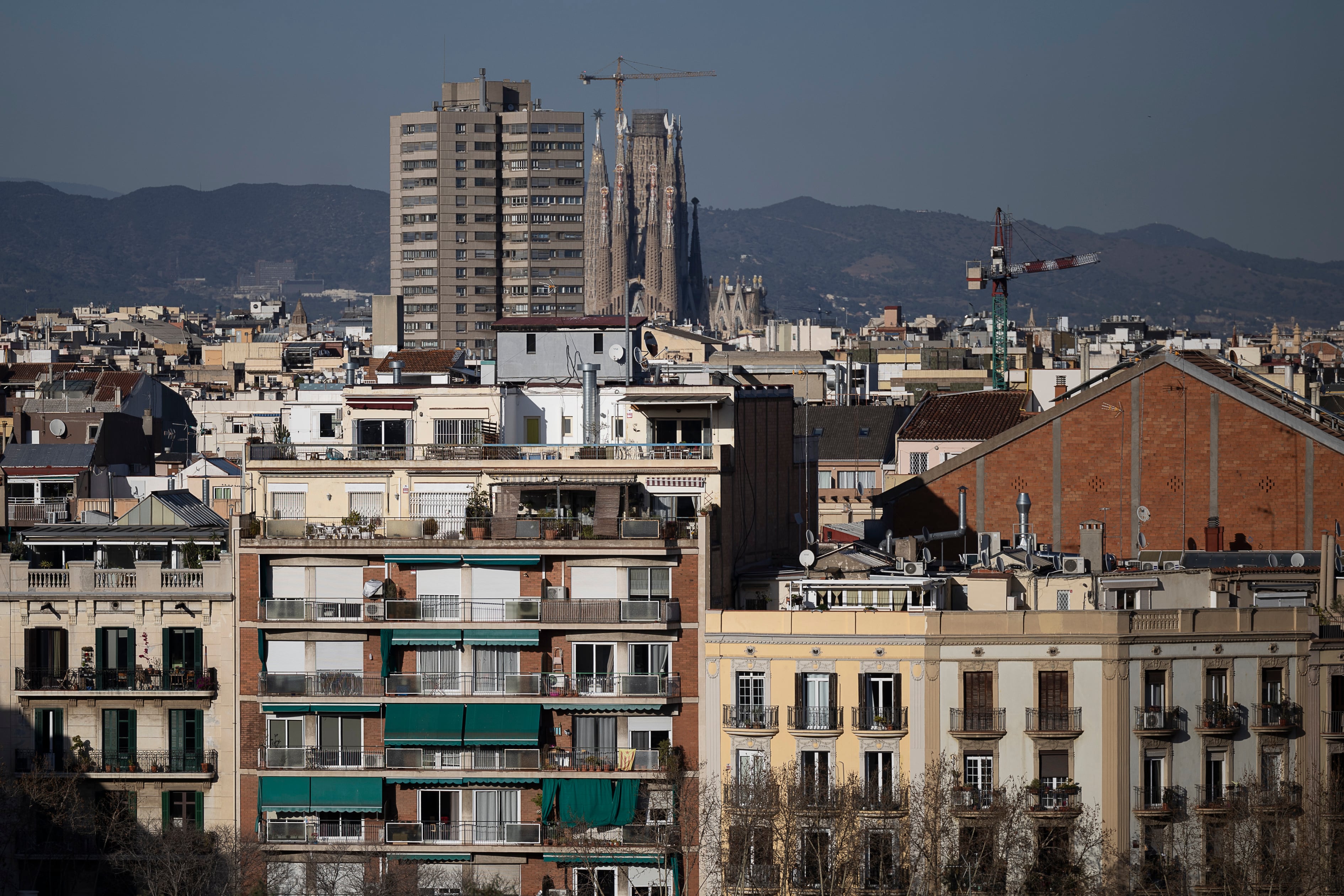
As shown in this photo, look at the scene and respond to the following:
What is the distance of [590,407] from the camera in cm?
4981

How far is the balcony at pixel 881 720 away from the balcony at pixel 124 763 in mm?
13961

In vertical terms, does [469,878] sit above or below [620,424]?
below

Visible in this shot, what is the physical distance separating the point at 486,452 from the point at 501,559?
13.3ft

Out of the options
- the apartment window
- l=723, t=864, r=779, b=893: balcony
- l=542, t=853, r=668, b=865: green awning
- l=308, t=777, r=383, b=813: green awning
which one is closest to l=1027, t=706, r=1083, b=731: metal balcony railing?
l=723, t=864, r=779, b=893: balcony

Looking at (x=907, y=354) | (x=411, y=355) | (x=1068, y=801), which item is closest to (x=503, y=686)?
(x=1068, y=801)

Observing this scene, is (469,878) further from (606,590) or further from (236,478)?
(236,478)

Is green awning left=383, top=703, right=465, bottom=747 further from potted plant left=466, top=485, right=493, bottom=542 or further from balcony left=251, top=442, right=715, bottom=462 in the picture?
balcony left=251, top=442, right=715, bottom=462

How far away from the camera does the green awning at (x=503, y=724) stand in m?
43.0

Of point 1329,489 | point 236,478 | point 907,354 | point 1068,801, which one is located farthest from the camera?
point 907,354

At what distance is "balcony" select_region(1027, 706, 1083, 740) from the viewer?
4122 cm

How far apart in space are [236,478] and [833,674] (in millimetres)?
35180

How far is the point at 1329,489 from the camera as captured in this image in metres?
55.8

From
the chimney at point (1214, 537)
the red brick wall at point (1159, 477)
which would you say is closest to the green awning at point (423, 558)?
the red brick wall at point (1159, 477)

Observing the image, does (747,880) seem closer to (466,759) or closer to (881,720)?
(881,720)
